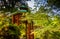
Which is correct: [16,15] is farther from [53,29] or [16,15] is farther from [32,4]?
[53,29]

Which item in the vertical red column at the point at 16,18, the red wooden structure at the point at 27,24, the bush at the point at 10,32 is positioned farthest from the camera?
the vertical red column at the point at 16,18

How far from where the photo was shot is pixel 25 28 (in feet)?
12.0

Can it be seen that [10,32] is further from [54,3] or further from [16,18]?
[54,3]

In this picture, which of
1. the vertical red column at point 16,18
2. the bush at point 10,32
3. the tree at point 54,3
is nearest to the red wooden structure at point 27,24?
the vertical red column at point 16,18

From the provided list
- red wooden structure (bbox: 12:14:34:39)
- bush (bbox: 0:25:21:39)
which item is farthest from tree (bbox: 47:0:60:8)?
bush (bbox: 0:25:21:39)

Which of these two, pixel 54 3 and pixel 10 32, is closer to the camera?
pixel 10 32

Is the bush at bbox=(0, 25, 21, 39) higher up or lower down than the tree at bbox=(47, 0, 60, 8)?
lower down

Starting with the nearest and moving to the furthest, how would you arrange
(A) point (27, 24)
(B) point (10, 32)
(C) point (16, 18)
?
(B) point (10, 32)
(A) point (27, 24)
(C) point (16, 18)

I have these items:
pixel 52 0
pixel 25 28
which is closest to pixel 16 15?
pixel 25 28

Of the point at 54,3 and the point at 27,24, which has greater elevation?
the point at 54,3

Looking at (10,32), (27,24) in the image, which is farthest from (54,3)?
(10,32)

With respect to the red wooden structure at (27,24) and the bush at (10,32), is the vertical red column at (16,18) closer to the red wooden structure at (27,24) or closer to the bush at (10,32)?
the red wooden structure at (27,24)

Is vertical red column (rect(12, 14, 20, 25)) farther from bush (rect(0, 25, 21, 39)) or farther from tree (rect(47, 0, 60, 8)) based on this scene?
tree (rect(47, 0, 60, 8))

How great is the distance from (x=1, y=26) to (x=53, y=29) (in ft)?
3.25
